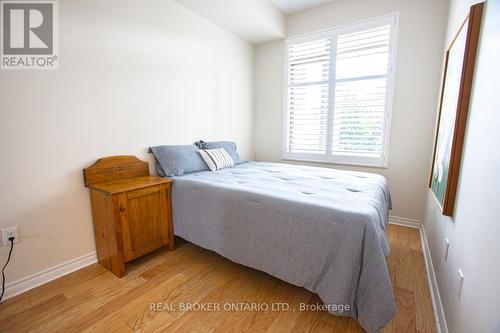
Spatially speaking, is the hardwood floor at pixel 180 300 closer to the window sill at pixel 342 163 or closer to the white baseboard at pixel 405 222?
the white baseboard at pixel 405 222

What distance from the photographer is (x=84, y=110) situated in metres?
Result: 1.85

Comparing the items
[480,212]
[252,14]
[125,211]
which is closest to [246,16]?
[252,14]

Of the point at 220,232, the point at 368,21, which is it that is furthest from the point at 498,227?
the point at 368,21

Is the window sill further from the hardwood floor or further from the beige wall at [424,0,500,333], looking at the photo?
the beige wall at [424,0,500,333]

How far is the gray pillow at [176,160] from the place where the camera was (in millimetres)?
2301

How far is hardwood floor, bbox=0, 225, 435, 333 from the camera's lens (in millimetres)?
1349

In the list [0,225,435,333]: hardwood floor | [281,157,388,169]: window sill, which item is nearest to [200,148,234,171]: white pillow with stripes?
[0,225,435,333]: hardwood floor

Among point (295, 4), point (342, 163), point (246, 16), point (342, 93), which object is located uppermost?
point (295, 4)

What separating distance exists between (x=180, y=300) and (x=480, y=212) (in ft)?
5.56

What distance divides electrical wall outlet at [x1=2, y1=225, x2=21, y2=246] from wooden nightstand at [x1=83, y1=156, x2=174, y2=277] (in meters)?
0.46

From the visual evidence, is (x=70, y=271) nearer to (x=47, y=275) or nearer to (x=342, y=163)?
(x=47, y=275)

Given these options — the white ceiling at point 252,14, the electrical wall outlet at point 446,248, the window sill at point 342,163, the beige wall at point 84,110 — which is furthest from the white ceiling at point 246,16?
the electrical wall outlet at point 446,248

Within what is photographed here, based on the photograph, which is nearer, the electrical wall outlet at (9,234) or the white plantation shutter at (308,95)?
the electrical wall outlet at (9,234)

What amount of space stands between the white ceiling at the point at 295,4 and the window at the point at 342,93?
356 millimetres
